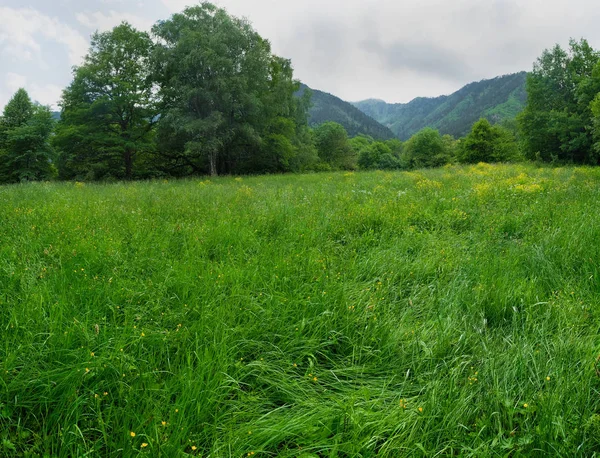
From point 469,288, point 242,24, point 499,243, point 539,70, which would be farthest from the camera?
point 539,70

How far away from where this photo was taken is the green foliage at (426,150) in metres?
74.0

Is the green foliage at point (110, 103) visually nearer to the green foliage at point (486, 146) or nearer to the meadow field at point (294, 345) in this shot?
the meadow field at point (294, 345)

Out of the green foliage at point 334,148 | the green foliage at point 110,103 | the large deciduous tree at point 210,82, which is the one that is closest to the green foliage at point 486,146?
the green foliage at point 334,148

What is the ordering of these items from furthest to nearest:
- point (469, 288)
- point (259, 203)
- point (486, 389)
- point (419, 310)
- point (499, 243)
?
point (259, 203) < point (499, 243) < point (469, 288) < point (419, 310) < point (486, 389)

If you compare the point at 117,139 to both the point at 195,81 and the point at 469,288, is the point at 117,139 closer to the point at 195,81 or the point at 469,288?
the point at 195,81

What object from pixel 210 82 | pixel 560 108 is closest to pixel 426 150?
pixel 560 108

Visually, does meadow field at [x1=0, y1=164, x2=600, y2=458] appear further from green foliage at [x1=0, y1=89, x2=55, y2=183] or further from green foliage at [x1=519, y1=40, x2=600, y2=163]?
green foliage at [x1=0, y1=89, x2=55, y2=183]

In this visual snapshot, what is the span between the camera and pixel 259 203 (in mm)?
6828

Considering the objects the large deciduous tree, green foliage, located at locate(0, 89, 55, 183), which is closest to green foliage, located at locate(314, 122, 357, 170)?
the large deciduous tree

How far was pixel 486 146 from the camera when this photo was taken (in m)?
52.7

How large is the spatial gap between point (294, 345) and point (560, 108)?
43944 millimetres

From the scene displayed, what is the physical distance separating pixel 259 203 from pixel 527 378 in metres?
5.68

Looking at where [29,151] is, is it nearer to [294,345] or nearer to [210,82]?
[210,82]

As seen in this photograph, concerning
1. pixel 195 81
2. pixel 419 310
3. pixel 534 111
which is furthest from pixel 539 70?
pixel 419 310
